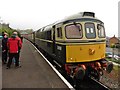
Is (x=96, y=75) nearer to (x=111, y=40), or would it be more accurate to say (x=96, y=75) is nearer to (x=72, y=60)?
(x=72, y=60)

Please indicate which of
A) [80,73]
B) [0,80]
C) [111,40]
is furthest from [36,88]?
[111,40]

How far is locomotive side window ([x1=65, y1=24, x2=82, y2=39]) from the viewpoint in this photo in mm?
10852

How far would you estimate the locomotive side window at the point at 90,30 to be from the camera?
36.2ft

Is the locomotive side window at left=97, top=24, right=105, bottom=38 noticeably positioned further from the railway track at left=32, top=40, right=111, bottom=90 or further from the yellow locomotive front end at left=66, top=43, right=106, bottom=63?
the railway track at left=32, top=40, right=111, bottom=90

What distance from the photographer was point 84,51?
10.8 metres

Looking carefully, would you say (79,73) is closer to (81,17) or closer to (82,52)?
(82,52)

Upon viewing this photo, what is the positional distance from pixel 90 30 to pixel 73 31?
0.83 m

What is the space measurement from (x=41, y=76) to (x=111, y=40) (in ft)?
340

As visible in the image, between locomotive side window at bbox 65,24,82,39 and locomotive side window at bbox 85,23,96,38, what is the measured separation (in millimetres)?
341

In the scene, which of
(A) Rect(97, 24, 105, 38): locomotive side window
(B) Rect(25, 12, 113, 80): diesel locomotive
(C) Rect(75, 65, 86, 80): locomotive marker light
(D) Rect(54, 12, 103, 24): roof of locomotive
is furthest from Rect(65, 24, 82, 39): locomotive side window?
(C) Rect(75, 65, 86, 80): locomotive marker light

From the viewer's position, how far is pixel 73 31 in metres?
10.9

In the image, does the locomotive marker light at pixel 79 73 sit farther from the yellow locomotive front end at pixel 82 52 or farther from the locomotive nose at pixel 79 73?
the yellow locomotive front end at pixel 82 52

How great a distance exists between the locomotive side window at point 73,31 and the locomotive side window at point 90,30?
341 mm

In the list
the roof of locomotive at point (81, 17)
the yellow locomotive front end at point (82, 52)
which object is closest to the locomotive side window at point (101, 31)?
the roof of locomotive at point (81, 17)
